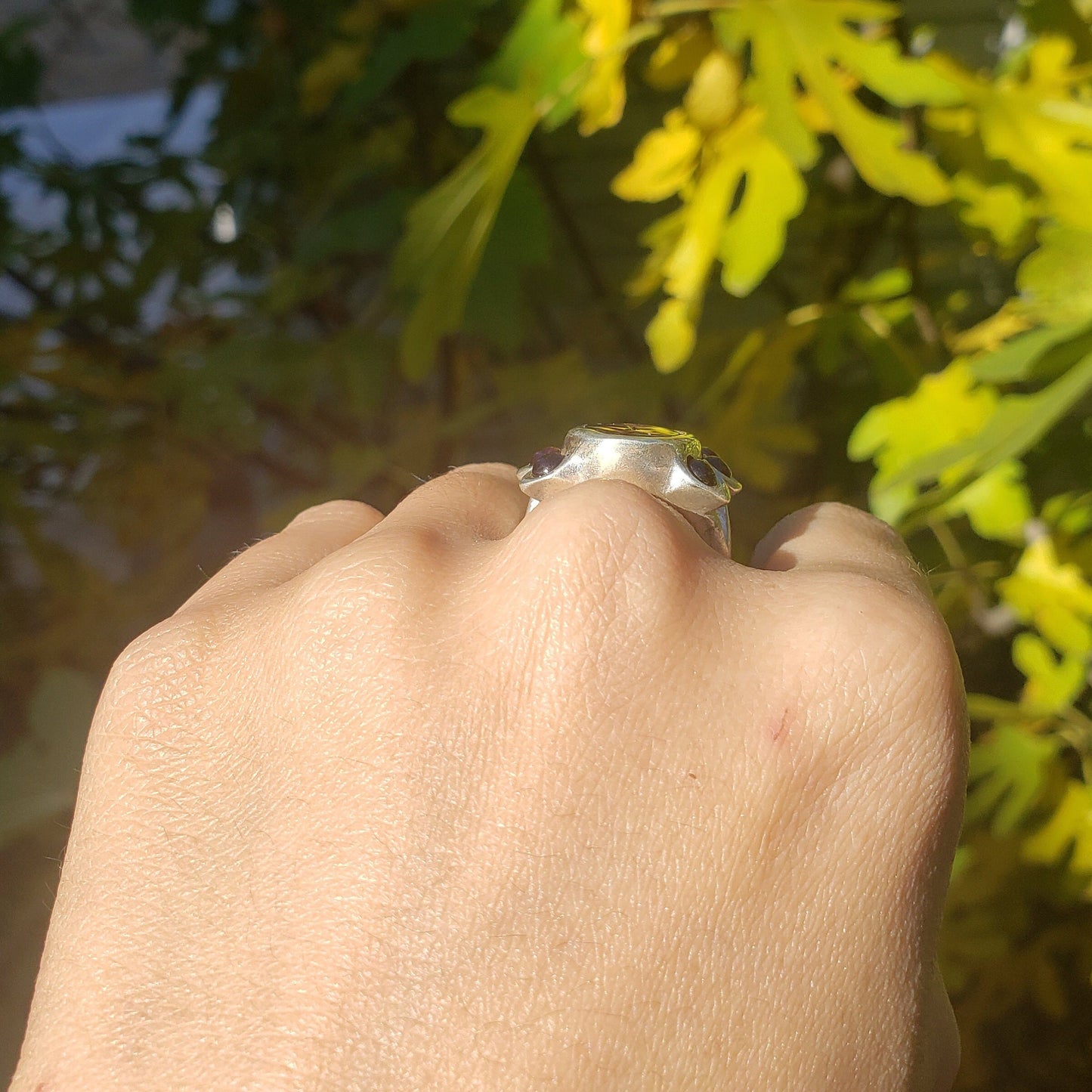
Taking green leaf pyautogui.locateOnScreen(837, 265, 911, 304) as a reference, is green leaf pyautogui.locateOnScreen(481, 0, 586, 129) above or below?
above

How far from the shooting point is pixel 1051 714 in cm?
85

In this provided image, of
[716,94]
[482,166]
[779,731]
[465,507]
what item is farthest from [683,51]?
[779,731]

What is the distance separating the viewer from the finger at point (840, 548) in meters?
0.39

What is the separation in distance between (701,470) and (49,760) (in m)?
0.70

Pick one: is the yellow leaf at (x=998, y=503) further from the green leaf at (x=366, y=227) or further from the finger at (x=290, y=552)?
the green leaf at (x=366, y=227)

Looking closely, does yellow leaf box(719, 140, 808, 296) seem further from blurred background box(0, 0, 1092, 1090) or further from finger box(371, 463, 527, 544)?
finger box(371, 463, 527, 544)

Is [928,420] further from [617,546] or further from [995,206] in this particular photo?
[617,546]

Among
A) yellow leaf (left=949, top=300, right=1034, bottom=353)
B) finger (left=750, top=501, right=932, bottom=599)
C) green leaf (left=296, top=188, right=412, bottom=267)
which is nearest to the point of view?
finger (left=750, top=501, right=932, bottom=599)

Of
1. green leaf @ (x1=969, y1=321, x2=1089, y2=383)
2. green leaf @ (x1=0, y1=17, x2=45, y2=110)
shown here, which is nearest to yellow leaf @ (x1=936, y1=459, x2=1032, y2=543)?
green leaf @ (x1=969, y1=321, x2=1089, y2=383)

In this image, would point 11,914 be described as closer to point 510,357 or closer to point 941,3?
point 510,357

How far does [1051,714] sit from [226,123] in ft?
4.32

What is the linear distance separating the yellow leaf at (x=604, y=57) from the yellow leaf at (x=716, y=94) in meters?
0.05

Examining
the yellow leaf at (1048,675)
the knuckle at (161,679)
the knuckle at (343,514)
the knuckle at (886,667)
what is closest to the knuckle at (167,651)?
the knuckle at (161,679)

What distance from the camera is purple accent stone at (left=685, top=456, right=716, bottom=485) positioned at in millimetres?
420
